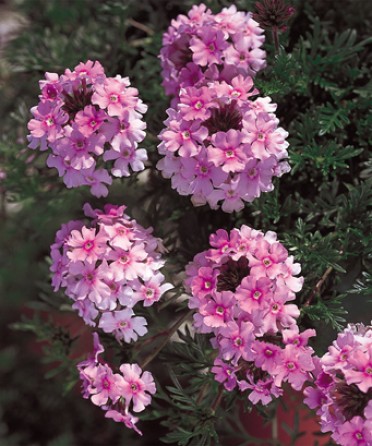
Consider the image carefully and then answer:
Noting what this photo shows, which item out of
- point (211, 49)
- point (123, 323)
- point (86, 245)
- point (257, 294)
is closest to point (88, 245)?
point (86, 245)

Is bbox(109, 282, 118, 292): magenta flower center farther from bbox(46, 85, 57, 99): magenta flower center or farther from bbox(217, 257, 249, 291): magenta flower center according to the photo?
bbox(46, 85, 57, 99): magenta flower center

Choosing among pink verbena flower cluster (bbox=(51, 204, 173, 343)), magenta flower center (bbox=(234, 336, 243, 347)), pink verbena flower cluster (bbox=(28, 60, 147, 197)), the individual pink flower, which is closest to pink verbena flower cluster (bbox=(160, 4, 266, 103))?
the individual pink flower

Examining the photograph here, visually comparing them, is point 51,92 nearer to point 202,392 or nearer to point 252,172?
point 252,172

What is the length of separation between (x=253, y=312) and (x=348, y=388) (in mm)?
141

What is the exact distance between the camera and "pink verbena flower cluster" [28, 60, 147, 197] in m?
0.93

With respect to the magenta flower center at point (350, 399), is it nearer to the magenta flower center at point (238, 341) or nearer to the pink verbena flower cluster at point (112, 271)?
the magenta flower center at point (238, 341)

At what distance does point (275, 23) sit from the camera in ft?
3.11

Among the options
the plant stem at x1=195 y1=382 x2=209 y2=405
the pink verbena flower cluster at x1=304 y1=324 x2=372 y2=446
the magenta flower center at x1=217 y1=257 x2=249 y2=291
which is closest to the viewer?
the pink verbena flower cluster at x1=304 y1=324 x2=372 y2=446

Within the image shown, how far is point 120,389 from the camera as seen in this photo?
94cm

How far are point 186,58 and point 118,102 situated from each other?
0.20 meters

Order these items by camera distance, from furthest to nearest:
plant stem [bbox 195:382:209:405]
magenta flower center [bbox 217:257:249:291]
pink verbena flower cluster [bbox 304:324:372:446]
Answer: plant stem [bbox 195:382:209:405], magenta flower center [bbox 217:257:249:291], pink verbena flower cluster [bbox 304:324:372:446]

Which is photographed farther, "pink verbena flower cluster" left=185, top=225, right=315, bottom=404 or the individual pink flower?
the individual pink flower

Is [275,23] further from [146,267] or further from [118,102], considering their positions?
[146,267]

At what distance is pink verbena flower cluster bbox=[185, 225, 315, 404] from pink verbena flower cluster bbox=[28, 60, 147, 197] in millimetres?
170
